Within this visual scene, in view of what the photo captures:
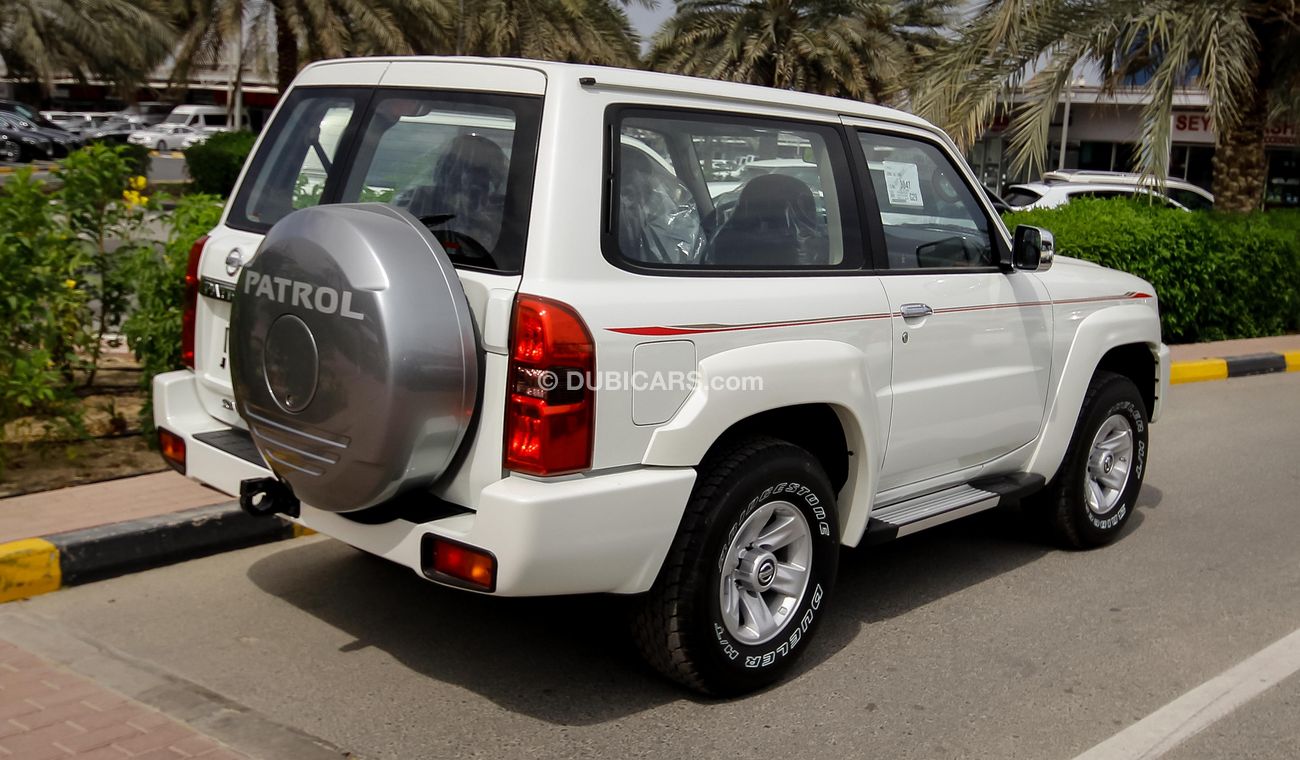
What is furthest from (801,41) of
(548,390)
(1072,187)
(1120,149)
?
(548,390)

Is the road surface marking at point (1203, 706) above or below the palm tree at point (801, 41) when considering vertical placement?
below

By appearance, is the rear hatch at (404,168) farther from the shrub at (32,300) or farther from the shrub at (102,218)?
the shrub at (102,218)

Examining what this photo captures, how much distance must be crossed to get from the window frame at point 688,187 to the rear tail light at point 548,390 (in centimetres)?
32

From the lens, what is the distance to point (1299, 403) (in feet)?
33.3

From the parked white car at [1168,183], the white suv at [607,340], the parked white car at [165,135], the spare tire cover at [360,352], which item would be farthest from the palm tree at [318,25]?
the parked white car at [165,135]

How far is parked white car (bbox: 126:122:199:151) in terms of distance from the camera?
44062 millimetres

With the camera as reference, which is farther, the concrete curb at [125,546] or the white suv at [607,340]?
the concrete curb at [125,546]

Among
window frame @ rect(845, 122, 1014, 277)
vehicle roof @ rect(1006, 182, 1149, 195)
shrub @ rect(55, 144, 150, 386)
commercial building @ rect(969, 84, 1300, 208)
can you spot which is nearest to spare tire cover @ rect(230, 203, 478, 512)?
window frame @ rect(845, 122, 1014, 277)

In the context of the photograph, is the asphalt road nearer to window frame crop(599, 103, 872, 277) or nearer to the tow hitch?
the tow hitch

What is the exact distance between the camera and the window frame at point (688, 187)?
374 cm

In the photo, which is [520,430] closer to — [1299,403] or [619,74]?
[619,74]

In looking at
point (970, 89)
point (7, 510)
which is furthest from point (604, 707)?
point (970, 89)

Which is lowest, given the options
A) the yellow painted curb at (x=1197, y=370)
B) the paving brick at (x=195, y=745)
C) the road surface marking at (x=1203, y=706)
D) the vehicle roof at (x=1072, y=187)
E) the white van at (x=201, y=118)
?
the road surface marking at (x=1203, y=706)

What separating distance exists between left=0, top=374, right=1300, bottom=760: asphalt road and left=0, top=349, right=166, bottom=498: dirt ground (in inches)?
41.7
